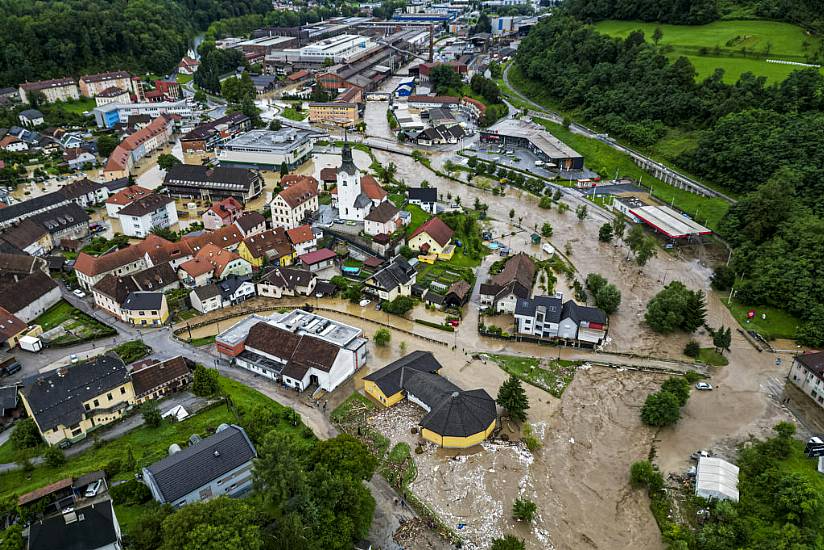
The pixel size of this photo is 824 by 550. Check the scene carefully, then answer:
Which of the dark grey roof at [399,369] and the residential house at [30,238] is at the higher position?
the residential house at [30,238]

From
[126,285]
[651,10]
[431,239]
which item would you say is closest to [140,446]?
[126,285]

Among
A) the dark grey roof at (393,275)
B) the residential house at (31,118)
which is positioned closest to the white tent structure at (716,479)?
the dark grey roof at (393,275)

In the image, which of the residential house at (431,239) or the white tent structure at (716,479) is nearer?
the white tent structure at (716,479)

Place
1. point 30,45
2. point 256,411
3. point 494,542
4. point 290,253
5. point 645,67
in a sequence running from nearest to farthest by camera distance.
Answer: point 494,542 → point 256,411 → point 290,253 → point 645,67 → point 30,45

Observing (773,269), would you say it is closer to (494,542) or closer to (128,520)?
(494,542)

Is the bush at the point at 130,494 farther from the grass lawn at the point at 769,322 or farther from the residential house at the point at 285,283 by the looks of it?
→ the grass lawn at the point at 769,322

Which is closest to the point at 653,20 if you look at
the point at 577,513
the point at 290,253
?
the point at 290,253

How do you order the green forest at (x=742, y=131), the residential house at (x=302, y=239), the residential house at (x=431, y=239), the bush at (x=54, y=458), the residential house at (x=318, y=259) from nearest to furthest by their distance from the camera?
the bush at (x=54, y=458) → the green forest at (x=742, y=131) → the residential house at (x=318, y=259) → the residential house at (x=431, y=239) → the residential house at (x=302, y=239)

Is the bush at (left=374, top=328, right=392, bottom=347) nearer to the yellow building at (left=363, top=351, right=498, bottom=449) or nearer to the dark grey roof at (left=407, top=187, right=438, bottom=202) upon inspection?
the yellow building at (left=363, top=351, right=498, bottom=449)
